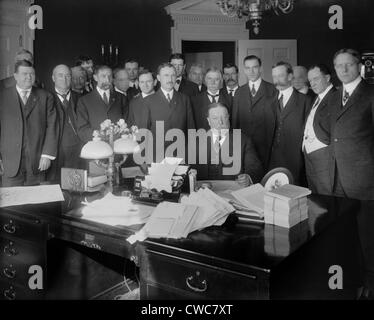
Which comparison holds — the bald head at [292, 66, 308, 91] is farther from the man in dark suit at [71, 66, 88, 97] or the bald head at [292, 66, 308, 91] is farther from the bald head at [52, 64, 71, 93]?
the bald head at [52, 64, 71, 93]

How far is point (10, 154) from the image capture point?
356cm

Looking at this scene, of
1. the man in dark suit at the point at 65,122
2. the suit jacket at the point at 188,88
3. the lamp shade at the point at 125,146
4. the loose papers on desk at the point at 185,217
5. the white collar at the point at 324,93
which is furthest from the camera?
the suit jacket at the point at 188,88

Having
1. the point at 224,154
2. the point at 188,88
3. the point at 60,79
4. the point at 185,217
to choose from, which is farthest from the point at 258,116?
the point at 185,217

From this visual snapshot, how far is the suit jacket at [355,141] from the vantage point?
3115 millimetres

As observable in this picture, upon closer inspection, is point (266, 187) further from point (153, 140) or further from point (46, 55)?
point (46, 55)

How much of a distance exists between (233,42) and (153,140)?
1.52 meters

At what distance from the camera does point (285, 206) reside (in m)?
1.88

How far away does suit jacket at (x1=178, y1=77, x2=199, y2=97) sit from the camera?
4316mm

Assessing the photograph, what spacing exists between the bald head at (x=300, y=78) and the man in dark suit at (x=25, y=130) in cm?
236


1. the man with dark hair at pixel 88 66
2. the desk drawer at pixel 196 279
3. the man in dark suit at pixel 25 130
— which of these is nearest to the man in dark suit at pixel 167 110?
the man with dark hair at pixel 88 66

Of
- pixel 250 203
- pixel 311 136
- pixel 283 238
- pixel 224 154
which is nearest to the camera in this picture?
pixel 283 238

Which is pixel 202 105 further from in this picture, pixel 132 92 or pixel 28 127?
pixel 28 127

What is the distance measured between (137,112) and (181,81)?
0.58 m

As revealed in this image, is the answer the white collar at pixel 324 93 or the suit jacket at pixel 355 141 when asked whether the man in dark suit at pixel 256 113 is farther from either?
the suit jacket at pixel 355 141
